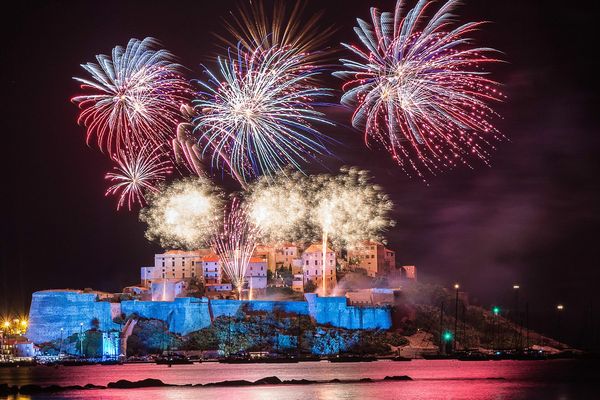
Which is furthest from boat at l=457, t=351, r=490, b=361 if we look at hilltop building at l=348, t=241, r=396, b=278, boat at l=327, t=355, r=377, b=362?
boat at l=327, t=355, r=377, b=362

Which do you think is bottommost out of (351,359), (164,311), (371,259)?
(351,359)

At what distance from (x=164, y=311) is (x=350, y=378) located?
16.7 m

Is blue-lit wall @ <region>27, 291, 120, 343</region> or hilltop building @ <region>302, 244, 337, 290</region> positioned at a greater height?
hilltop building @ <region>302, 244, 337, 290</region>

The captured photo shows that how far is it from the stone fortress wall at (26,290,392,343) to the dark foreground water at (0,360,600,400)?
308cm

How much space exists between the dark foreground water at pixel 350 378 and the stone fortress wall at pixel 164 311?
3.08 m

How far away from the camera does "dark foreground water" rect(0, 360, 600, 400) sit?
173ft

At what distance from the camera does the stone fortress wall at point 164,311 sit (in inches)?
2886

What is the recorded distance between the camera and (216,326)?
73.8 m

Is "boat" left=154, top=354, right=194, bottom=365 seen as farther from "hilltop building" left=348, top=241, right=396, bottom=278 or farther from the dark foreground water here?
"hilltop building" left=348, top=241, right=396, bottom=278

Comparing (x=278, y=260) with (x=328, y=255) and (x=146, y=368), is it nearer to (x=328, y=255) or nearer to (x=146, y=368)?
(x=328, y=255)

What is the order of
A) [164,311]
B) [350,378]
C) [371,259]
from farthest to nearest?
[371,259] → [164,311] → [350,378]

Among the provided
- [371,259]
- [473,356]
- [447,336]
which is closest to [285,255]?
[371,259]

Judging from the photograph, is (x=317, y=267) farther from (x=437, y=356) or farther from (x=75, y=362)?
(x=75, y=362)

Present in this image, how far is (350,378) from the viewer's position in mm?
63344
